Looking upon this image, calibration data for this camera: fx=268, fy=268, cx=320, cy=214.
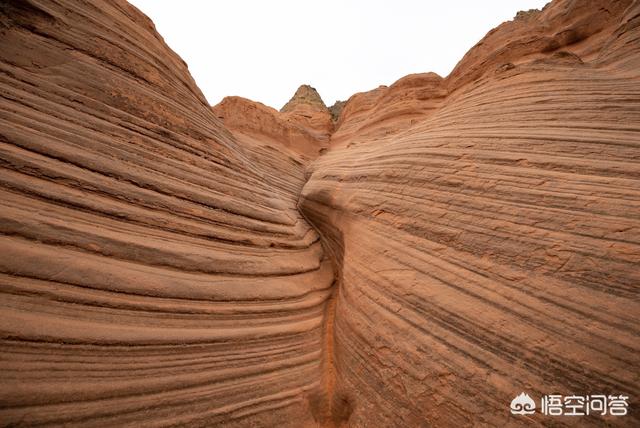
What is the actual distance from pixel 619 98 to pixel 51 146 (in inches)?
247

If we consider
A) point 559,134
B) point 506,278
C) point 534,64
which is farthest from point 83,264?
point 534,64

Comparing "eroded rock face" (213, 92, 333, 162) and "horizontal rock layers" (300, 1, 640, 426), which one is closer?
"horizontal rock layers" (300, 1, 640, 426)

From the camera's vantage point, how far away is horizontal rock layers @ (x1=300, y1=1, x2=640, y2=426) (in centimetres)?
201

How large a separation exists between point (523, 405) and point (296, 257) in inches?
123

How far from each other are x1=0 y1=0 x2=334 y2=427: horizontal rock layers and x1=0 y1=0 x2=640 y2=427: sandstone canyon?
0.02 metres

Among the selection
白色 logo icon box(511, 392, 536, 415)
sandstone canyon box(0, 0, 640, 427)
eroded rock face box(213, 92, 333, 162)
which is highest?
eroded rock face box(213, 92, 333, 162)

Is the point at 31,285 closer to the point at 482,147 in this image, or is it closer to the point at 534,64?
the point at 482,147

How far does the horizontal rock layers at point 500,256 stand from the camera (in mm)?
2014

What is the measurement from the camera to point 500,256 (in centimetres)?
255

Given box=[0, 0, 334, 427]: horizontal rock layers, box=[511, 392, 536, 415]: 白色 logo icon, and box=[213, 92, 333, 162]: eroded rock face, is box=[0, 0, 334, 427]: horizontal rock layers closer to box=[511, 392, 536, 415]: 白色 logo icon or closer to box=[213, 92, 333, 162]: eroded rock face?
box=[511, 392, 536, 415]: 白色 logo icon

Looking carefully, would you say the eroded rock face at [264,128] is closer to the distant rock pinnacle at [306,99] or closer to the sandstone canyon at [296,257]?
the sandstone canyon at [296,257]

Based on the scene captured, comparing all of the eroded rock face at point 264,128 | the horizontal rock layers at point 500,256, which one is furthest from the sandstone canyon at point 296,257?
the eroded rock face at point 264,128

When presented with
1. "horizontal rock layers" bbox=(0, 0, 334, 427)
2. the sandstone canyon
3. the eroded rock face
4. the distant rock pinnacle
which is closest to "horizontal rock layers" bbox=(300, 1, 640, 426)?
the sandstone canyon

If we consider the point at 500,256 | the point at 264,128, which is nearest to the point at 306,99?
the point at 264,128
